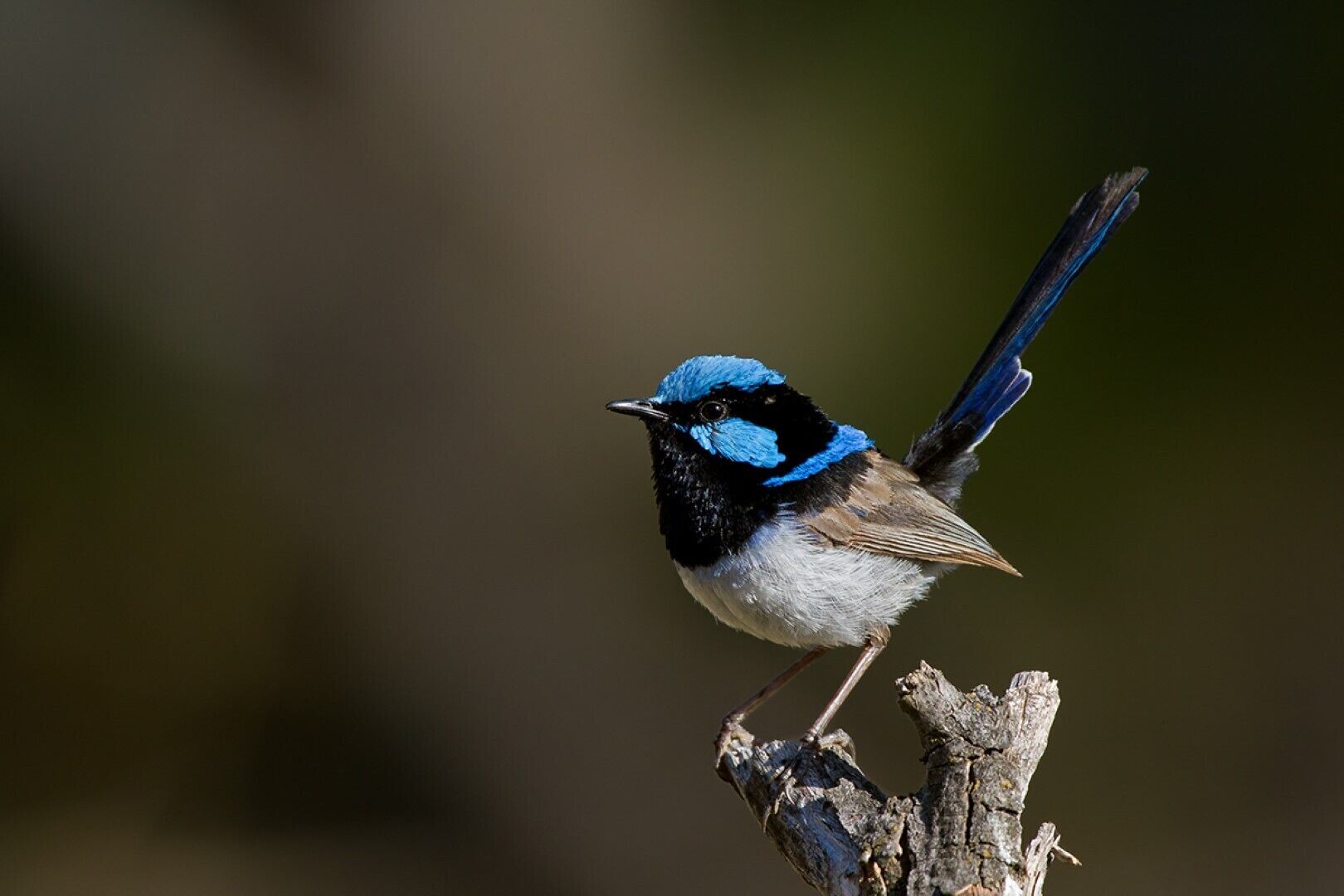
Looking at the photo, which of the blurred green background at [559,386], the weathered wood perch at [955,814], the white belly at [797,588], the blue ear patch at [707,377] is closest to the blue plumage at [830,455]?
the white belly at [797,588]

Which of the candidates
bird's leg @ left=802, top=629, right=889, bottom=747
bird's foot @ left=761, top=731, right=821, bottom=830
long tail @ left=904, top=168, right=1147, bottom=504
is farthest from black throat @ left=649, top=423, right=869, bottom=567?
long tail @ left=904, top=168, right=1147, bottom=504

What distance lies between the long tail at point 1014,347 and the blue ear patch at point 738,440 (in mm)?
812

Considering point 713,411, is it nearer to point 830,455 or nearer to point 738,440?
point 738,440

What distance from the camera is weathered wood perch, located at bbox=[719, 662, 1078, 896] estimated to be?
8.70 ft

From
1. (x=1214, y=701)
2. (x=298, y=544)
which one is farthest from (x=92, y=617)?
(x=1214, y=701)

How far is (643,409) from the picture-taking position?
3.49 m

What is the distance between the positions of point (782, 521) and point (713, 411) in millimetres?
336

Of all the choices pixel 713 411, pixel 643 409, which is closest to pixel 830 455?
pixel 713 411

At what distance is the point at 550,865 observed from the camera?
6.65 m

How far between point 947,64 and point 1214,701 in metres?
3.30

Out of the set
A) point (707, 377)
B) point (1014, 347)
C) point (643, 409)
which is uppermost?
point (1014, 347)

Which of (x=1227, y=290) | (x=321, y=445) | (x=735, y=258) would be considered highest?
(x=1227, y=290)

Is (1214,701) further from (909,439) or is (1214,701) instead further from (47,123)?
(47,123)

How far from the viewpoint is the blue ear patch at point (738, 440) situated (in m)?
3.51
